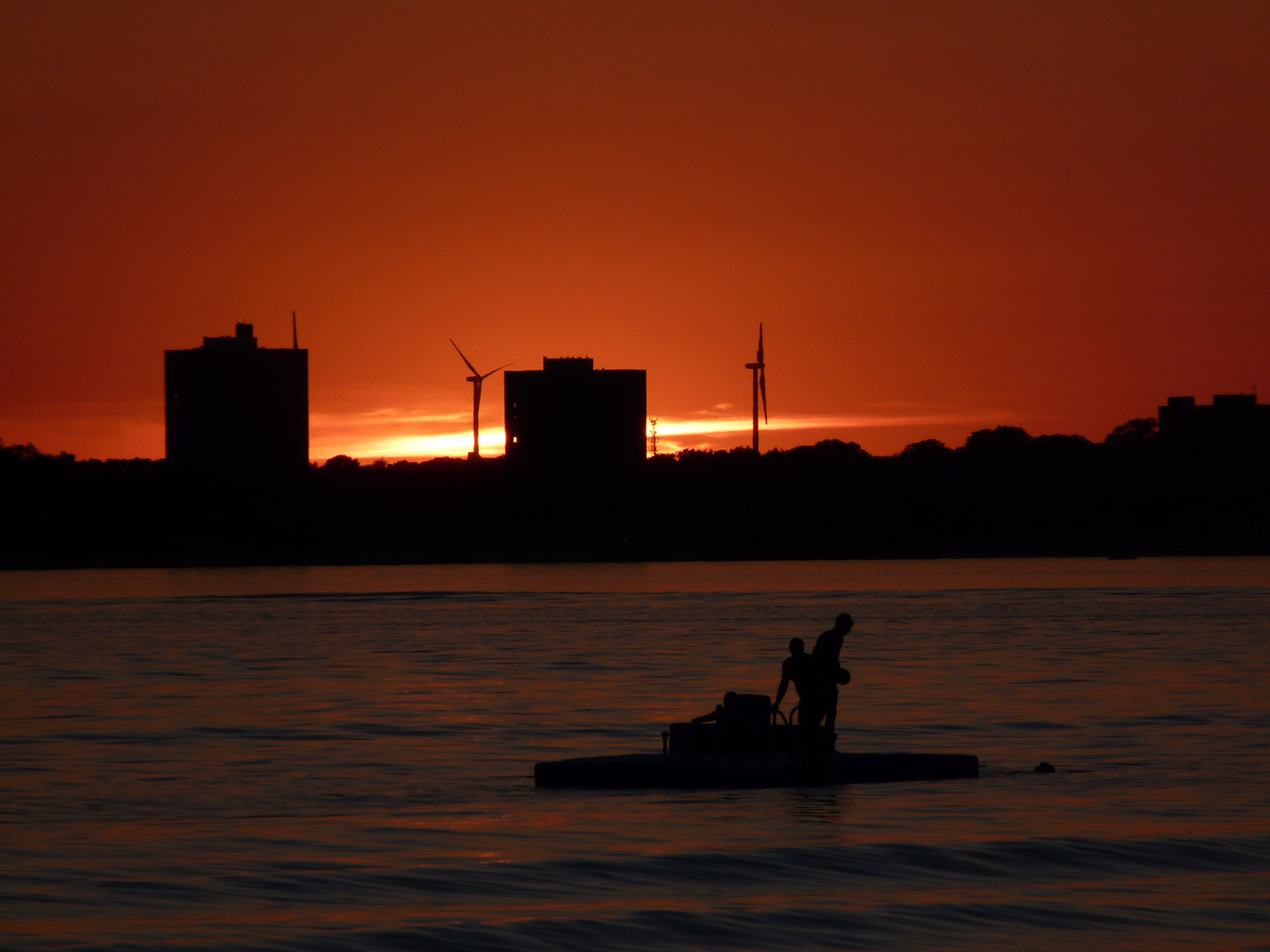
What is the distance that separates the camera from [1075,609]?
127938 millimetres

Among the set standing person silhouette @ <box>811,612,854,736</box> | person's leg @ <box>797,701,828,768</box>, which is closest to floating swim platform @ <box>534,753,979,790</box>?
person's leg @ <box>797,701,828,768</box>

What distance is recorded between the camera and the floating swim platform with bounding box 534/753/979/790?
1297 inches

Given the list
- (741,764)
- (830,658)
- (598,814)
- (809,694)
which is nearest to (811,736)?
(809,694)

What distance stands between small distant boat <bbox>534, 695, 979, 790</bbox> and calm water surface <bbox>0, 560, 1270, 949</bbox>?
446 mm

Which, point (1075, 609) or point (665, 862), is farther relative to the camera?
point (1075, 609)

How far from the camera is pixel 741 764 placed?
3294 cm

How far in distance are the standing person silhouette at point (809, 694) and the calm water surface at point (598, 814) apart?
2.57 feet

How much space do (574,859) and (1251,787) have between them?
45.3 ft

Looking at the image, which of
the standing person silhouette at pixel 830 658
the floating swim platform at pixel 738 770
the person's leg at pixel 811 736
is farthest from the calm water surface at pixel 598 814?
the standing person silhouette at pixel 830 658

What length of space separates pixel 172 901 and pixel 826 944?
8.19 metres

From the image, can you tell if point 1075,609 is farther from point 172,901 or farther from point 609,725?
point 172,901

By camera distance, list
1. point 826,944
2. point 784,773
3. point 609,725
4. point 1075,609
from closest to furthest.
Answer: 1. point 826,944
2. point 784,773
3. point 609,725
4. point 1075,609

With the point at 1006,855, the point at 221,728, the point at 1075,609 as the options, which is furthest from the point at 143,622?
the point at 1006,855

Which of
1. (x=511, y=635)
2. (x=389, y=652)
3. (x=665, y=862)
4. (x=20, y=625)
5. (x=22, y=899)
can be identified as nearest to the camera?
(x=22, y=899)
